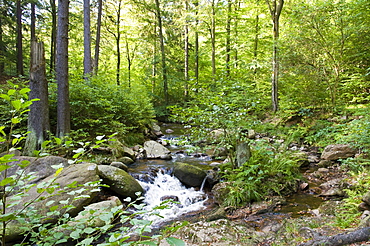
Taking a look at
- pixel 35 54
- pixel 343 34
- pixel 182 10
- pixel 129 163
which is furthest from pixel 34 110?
pixel 182 10

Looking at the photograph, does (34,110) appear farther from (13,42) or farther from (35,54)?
(13,42)

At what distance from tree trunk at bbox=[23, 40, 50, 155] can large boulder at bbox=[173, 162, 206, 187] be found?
3977 millimetres

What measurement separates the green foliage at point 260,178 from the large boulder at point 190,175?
0.75 meters

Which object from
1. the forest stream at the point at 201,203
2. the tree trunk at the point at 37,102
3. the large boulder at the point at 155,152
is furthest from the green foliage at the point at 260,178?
the tree trunk at the point at 37,102

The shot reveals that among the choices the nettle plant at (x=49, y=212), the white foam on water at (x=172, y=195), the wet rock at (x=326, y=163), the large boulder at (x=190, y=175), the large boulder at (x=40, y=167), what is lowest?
the white foam on water at (x=172, y=195)

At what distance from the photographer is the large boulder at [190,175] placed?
6457 mm

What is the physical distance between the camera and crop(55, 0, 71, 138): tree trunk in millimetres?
6656

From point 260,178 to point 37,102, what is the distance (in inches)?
247

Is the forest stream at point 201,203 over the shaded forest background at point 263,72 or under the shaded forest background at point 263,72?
under

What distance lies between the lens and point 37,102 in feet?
20.3

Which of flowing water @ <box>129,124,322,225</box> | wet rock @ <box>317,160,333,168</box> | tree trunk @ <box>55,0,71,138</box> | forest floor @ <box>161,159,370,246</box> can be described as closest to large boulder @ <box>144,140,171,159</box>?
flowing water @ <box>129,124,322,225</box>

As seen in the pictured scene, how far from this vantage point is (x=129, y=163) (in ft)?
25.7

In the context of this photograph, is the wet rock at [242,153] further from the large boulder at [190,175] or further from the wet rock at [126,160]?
the wet rock at [126,160]

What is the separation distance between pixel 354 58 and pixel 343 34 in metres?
1.09
